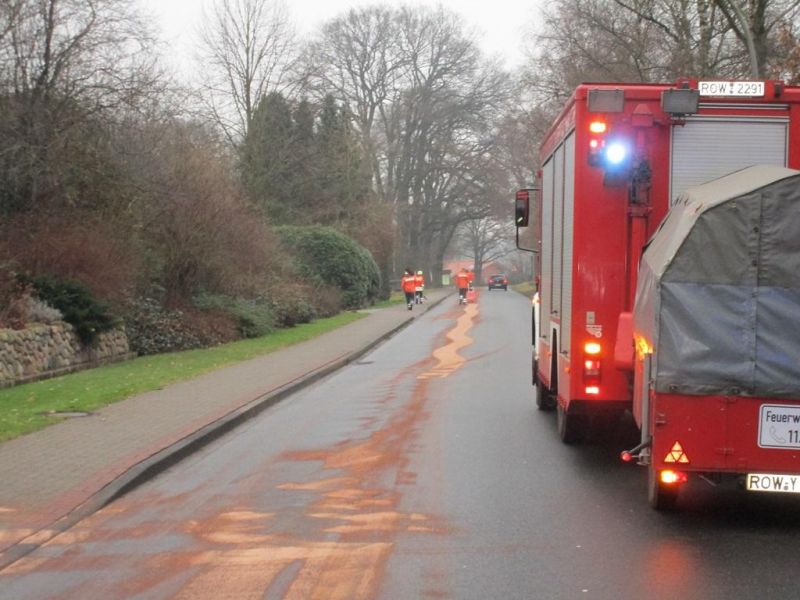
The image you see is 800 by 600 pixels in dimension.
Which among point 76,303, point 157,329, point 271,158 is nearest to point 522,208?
point 76,303

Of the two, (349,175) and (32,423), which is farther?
(349,175)

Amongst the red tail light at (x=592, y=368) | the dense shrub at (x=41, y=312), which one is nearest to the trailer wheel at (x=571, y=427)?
the red tail light at (x=592, y=368)

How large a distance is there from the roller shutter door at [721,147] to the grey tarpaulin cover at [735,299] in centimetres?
192

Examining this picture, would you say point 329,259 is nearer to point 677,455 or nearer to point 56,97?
point 56,97

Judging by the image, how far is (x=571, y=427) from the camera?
10758 mm

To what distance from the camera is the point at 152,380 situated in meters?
16.9

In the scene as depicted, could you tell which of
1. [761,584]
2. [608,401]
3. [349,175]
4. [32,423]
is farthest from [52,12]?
[349,175]

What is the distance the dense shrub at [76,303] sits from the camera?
63.6 ft

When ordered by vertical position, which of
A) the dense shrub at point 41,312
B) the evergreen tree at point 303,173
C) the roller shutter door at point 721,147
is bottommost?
the dense shrub at point 41,312

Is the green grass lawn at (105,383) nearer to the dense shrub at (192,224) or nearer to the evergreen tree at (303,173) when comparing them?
the dense shrub at (192,224)

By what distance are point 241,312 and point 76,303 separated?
8.23 m

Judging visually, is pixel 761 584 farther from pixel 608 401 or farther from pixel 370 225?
pixel 370 225

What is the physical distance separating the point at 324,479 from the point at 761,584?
14.0 ft

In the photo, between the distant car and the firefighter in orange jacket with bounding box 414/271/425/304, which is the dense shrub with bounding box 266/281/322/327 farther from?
the distant car
